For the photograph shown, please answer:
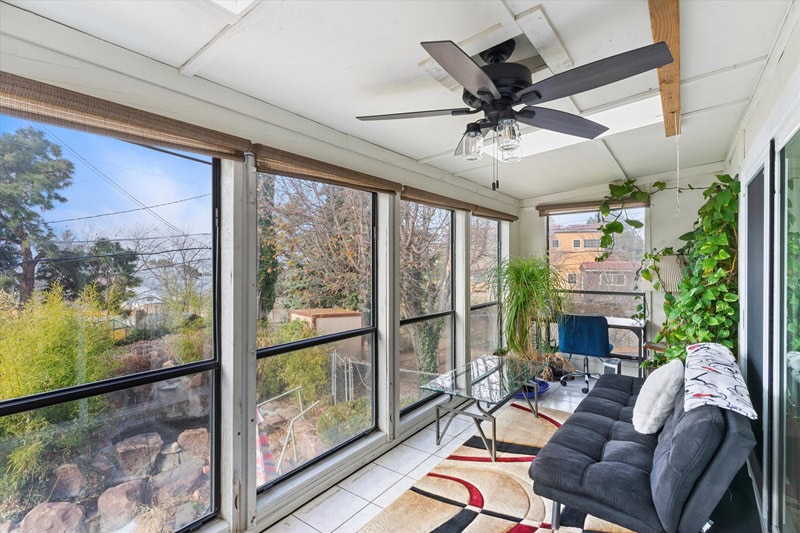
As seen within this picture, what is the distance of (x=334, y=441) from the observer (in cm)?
263

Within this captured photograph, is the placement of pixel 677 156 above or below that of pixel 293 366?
above

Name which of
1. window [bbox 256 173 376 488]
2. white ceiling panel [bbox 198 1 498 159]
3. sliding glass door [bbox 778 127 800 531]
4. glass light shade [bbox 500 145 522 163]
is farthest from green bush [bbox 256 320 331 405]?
sliding glass door [bbox 778 127 800 531]

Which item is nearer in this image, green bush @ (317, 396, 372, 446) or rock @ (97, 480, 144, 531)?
rock @ (97, 480, 144, 531)

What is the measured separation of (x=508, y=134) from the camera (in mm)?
1562

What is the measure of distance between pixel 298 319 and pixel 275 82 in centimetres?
135

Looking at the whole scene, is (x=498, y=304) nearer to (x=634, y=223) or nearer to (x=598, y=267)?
(x=598, y=267)

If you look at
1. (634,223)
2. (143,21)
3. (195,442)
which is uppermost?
(143,21)

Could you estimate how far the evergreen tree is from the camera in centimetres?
134

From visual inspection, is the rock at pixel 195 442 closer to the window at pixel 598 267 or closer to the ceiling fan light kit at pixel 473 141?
the ceiling fan light kit at pixel 473 141

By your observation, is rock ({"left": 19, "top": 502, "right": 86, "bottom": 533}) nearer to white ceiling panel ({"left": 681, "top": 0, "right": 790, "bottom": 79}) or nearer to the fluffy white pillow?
the fluffy white pillow

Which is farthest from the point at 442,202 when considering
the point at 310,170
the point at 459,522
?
the point at 459,522

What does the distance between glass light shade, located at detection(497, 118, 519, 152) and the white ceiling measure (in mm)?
343

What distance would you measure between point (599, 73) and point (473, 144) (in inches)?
22.3

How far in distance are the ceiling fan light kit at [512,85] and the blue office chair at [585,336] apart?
2727mm
